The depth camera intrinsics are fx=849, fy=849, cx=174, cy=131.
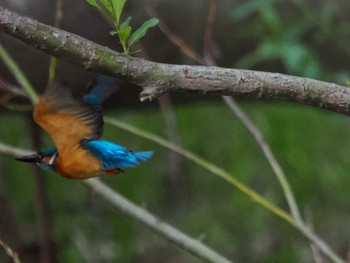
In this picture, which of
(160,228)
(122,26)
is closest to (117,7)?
(122,26)

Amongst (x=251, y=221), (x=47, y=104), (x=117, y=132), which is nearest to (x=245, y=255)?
(x=251, y=221)

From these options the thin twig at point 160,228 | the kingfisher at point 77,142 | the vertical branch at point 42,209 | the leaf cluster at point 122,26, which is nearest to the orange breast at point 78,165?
the kingfisher at point 77,142

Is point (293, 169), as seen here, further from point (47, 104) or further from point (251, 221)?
point (47, 104)

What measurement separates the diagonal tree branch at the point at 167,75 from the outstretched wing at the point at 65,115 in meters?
0.04

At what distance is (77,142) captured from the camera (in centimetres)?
44

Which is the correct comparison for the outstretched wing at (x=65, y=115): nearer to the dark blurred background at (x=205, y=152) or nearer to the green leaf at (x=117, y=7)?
the green leaf at (x=117, y=7)

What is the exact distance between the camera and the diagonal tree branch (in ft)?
1.56

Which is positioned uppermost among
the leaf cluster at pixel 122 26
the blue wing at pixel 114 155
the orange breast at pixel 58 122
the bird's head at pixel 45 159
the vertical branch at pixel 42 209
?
the leaf cluster at pixel 122 26

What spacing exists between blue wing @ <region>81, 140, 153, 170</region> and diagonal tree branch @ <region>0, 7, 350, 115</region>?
7 cm

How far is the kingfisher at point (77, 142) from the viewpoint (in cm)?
43

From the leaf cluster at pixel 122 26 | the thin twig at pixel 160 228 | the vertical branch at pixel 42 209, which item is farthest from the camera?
the vertical branch at pixel 42 209

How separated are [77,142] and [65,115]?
0.06ft

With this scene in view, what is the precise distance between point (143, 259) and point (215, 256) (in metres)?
0.66

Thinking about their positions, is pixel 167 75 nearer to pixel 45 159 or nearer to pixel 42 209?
pixel 45 159
